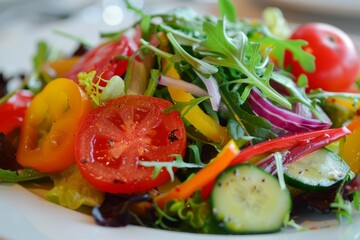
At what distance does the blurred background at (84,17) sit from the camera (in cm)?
422

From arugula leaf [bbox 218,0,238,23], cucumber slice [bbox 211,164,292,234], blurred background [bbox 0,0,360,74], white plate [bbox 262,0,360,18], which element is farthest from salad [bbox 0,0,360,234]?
white plate [bbox 262,0,360,18]

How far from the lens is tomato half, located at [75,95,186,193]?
6.86 ft

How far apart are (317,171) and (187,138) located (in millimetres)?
561

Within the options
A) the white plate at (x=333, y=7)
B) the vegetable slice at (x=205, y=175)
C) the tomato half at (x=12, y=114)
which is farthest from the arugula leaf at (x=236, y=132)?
the white plate at (x=333, y=7)

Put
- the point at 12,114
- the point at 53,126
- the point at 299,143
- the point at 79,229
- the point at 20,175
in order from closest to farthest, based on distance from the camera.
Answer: the point at 79,229, the point at 299,143, the point at 20,175, the point at 53,126, the point at 12,114

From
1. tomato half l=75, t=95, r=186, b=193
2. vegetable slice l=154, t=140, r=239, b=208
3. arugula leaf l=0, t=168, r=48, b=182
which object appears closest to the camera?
vegetable slice l=154, t=140, r=239, b=208

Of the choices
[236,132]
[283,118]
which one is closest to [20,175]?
[236,132]

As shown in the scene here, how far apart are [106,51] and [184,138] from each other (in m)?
0.90

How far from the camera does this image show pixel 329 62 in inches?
124

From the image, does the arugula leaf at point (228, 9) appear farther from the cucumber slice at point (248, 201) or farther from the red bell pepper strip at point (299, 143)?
the cucumber slice at point (248, 201)

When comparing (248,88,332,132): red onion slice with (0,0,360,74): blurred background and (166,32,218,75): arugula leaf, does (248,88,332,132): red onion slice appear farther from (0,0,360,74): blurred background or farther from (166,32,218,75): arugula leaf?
(0,0,360,74): blurred background

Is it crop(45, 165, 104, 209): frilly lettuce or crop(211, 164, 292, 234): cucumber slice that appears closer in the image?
crop(211, 164, 292, 234): cucumber slice

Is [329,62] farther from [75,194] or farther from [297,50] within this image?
[75,194]

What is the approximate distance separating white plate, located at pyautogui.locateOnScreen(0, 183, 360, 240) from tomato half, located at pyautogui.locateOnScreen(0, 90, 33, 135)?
0.74 meters
